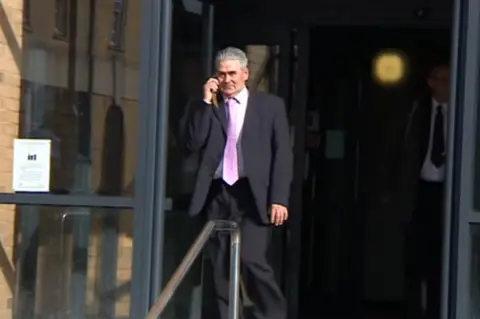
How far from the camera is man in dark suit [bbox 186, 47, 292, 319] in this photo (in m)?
6.93

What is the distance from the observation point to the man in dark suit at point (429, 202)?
24.3ft

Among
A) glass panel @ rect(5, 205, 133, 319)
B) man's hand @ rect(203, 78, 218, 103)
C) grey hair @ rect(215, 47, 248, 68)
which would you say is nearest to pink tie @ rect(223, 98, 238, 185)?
man's hand @ rect(203, 78, 218, 103)

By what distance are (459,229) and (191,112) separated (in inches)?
74.7

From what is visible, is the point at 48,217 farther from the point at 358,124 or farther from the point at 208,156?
the point at 358,124

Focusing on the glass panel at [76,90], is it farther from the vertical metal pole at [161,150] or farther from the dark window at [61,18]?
the vertical metal pole at [161,150]

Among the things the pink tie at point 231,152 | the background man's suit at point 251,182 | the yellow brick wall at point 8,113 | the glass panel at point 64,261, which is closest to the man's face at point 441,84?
the background man's suit at point 251,182

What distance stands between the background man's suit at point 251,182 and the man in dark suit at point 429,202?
Answer: 1.06 metres

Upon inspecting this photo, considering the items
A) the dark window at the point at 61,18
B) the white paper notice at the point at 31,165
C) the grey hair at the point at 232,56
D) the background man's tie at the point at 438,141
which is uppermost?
the dark window at the point at 61,18

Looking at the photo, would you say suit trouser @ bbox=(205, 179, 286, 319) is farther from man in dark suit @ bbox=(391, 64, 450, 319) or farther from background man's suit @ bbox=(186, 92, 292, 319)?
man in dark suit @ bbox=(391, 64, 450, 319)

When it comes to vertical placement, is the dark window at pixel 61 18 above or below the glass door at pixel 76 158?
above

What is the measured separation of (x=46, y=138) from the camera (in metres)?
7.15

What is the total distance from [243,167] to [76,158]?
41.7 inches

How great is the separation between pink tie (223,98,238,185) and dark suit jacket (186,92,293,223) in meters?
0.03

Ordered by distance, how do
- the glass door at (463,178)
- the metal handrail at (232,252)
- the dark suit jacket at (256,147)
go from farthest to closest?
the dark suit jacket at (256,147)
the glass door at (463,178)
the metal handrail at (232,252)
